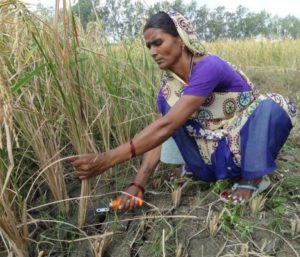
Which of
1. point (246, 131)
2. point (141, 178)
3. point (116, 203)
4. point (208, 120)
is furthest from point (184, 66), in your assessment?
point (116, 203)

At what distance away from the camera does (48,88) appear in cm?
178

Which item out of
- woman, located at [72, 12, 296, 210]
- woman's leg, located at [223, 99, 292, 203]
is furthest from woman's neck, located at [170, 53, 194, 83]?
woman's leg, located at [223, 99, 292, 203]

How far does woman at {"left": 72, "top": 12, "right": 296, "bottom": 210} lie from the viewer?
69.8 inches

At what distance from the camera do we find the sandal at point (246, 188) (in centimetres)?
191

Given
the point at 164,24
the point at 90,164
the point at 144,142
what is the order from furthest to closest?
the point at 164,24 → the point at 144,142 → the point at 90,164

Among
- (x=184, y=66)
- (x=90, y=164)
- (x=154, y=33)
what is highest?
(x=154, y=33)

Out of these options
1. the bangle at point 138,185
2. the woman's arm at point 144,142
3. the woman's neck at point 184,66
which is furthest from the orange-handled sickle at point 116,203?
the woman's neck at point 184,66

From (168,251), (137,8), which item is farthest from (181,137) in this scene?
(137,8)

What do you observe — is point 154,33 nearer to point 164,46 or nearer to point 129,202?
point 164,46

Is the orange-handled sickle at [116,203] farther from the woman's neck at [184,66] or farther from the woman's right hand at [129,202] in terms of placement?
the woman's neck at [184,66]

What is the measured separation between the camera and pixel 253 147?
76.1 inches

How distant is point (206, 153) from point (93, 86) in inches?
24.0

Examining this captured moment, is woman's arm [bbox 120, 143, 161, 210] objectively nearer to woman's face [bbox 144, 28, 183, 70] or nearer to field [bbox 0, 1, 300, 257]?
field [bbox 0, 1, 300, 257]

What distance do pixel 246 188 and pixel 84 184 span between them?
2.31ft
